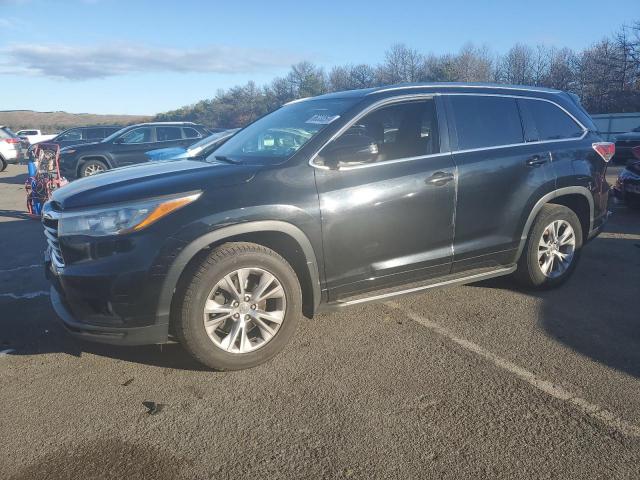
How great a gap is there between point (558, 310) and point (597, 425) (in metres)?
1.76

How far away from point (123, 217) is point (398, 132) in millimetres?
2237

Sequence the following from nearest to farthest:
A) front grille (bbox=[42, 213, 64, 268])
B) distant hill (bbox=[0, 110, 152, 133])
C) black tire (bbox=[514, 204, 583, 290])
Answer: front grille (bbox=[42, 213, 64, 268])
black tire (bbox=[514, 204, 583, 290])
distant hill (bbox=[0, 110, 152, 133])

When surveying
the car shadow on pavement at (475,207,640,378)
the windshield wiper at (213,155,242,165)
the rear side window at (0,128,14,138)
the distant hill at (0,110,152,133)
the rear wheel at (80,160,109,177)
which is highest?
the distant hill at (0,110,152,133)

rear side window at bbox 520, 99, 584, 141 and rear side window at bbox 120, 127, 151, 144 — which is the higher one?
rear side window at bbox 120, 127, 151, 144

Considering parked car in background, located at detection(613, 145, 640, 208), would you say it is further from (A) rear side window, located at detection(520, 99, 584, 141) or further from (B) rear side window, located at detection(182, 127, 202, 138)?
(B) rear side window, located at detection(182, 127, 202, 138)

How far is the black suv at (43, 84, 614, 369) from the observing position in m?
3.19

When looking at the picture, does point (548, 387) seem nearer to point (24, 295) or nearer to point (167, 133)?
point (24, 295)

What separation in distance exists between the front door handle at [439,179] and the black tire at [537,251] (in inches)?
43.0

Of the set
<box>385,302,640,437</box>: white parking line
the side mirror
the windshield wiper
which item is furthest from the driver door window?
<box>385,302,640,437</box>: white parking line

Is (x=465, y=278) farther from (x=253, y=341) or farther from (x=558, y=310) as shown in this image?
(x=253, y=341)

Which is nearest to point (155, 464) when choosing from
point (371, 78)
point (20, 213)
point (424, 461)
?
point (424, 461)

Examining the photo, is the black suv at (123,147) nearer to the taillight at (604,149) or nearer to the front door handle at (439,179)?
the front door handle at (439,179)

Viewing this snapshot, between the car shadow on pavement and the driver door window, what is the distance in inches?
68.1

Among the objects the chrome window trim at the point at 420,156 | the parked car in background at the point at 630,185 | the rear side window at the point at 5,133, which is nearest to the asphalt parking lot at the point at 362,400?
the chrome window trim at the point at 420,156
